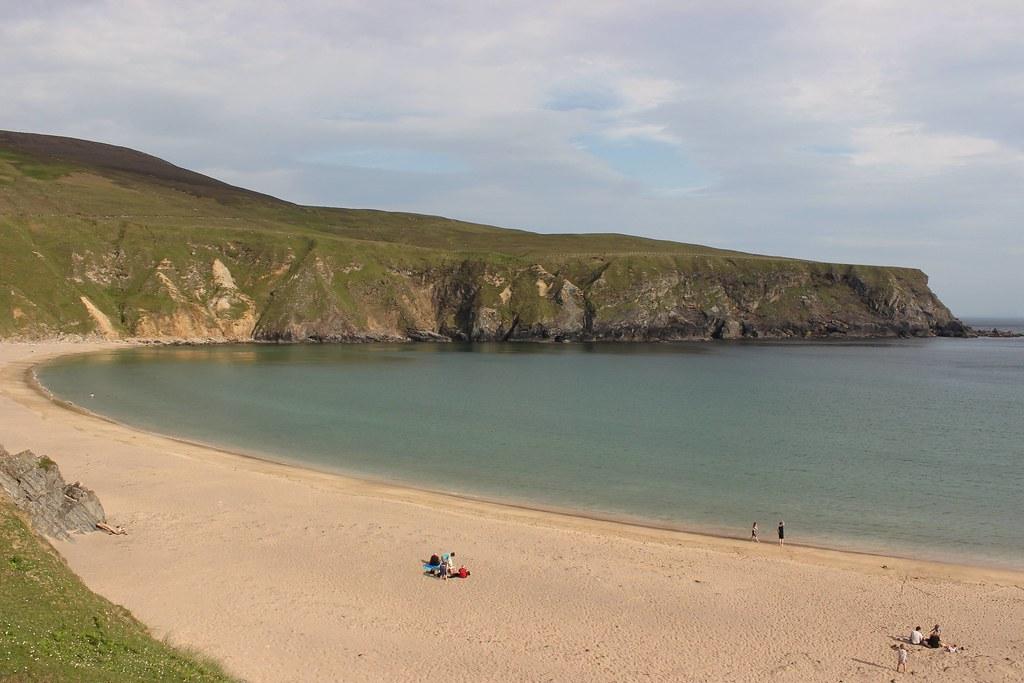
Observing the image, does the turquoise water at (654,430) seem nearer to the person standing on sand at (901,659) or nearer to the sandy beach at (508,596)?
the sandy beach at (508,596)

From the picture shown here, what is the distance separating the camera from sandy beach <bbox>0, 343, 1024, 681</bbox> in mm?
20484

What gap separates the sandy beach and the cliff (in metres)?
103

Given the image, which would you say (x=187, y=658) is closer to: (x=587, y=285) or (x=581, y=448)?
(x=581, y=448)

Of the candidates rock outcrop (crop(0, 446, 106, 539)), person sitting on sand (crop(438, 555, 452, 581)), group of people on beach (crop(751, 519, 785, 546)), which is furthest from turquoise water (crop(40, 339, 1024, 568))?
rock outcrop (crop(0, 446, 106, 539))

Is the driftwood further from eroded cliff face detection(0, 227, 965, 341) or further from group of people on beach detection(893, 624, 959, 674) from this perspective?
eroded cliff face detection(0, 227, 965, 341)

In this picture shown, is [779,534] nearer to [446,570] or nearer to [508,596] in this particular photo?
[508,596]

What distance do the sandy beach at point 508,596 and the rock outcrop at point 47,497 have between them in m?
1.18


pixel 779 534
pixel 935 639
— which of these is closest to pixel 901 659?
pixel 935 639

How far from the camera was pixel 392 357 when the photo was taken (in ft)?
391

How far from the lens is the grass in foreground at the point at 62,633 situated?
13078mm

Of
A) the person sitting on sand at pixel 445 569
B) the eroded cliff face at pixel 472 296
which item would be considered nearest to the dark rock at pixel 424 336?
the eroded cliff face at pixel 472 296

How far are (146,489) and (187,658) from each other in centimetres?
2259

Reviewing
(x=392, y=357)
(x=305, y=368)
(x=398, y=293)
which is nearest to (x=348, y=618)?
(x=305, y=368)

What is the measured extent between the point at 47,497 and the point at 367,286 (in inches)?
5066
